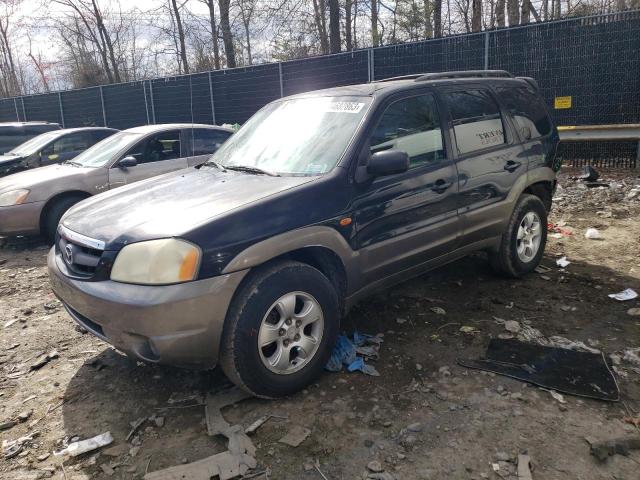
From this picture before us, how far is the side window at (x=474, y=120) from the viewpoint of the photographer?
417 cm

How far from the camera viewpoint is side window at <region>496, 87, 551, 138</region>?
185 inches

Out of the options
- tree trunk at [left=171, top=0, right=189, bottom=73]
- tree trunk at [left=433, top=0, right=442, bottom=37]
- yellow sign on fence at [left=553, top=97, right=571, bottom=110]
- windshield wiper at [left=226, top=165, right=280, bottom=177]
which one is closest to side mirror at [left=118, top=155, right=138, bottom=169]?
windshield wiper at [left=226, top=165, right=280, bottom=177]

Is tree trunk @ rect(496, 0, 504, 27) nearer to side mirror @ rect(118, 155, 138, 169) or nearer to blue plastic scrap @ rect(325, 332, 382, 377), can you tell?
side mirror @ rect(118, 155, 138, 169)

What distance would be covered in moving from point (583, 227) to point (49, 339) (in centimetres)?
620

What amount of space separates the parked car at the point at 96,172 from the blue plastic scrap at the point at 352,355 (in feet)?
14.6

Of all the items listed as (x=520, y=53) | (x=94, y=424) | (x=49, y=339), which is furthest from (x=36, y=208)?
(x=520, y=53)

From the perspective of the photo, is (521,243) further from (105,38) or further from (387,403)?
(105,38)

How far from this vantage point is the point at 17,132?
1195cm

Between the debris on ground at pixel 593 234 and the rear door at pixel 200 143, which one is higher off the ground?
the rear door at pixel 200 143

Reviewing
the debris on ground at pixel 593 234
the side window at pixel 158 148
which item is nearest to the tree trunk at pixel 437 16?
the side window at pixel 158 148

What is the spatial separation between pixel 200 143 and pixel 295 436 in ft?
19.2

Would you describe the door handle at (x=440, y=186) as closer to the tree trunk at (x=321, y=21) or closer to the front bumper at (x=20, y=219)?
the front bumper at (x=20, y=219)

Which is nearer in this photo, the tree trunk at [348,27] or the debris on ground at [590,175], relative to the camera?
the debris on ground at [590,175]

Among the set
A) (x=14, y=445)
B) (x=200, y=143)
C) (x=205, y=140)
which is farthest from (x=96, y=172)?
(x=14, y=445)
